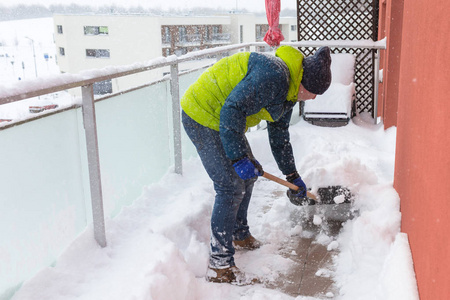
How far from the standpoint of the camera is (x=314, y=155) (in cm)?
415

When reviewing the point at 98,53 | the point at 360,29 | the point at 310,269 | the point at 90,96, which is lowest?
the point at 98,53

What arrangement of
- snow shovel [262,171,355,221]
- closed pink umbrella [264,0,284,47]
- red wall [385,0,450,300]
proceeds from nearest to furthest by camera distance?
red wall [385,0,450,300]
snow shovel [262,171,355,221]
closed pink umbrella [264,0,284,47]

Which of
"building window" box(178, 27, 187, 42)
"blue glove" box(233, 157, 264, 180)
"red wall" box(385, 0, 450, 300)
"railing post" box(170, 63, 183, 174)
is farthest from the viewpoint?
"building window" box(178, 27, 187, 42)

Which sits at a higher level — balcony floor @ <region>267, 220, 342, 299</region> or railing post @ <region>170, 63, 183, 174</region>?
railing post @ <region>170, 63, 183, 174</region>

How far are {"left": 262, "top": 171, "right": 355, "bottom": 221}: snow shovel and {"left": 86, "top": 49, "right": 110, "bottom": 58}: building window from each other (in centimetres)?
4423

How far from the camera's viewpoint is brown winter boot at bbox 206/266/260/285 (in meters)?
2.74

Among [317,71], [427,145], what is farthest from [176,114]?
[427,145]

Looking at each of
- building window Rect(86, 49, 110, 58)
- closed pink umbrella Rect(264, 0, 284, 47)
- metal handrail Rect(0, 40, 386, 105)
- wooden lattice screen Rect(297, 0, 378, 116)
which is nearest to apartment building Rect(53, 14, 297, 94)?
building window Rect(86, 49, 110, 58)

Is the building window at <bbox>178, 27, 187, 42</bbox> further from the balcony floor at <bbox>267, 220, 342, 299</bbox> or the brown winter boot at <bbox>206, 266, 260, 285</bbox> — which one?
the brown winter boot at <bbox>206, 266, 260, 285</bbox>

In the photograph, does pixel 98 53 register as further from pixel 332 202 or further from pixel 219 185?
pixel 219 185

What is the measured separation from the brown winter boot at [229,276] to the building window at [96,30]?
45.4 metres

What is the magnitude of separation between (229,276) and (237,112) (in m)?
1.02

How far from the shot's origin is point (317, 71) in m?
2.39

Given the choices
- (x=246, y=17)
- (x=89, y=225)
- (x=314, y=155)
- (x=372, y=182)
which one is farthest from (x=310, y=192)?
(x=246, y=17)
